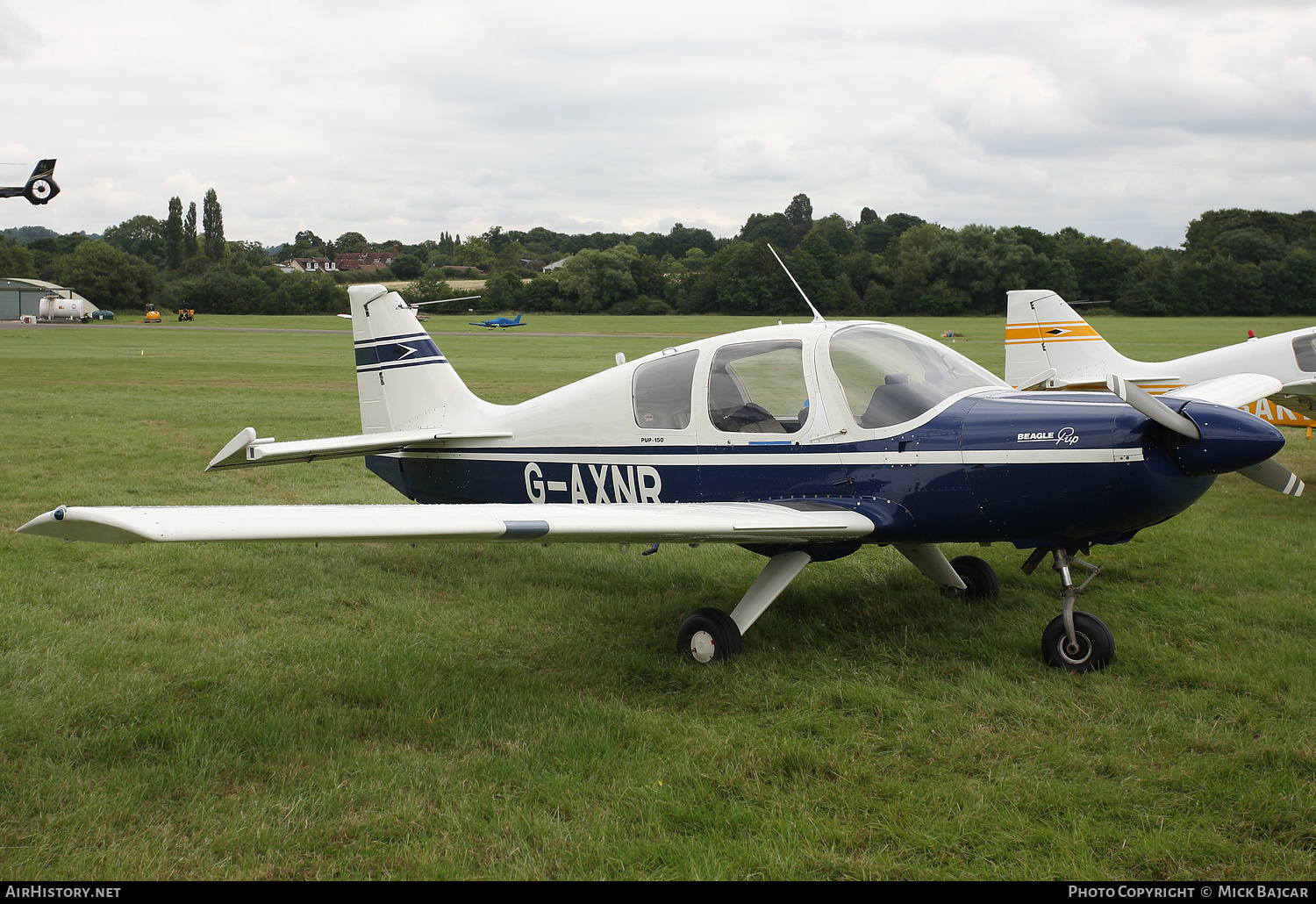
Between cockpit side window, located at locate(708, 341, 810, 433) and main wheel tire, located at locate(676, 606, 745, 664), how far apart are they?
1175 millimetres

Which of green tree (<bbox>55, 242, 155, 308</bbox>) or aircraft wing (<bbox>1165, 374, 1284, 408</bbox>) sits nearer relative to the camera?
aircraft wing (<bbox>1165, 374, 1284, 408</bbox>)

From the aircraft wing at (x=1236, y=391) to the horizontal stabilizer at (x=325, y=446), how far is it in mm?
5165

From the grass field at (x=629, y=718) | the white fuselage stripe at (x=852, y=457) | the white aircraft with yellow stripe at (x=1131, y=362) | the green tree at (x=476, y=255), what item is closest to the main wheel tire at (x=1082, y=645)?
the grass field at (x=629, y=718)

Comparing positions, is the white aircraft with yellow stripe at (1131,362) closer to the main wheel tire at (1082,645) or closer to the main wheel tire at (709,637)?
the main wheel tire at (1082,645)

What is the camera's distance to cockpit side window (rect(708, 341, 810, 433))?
5.54 metres

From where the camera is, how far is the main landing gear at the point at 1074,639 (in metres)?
4.94

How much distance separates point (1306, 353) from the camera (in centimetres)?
1088

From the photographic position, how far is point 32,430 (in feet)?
46.7

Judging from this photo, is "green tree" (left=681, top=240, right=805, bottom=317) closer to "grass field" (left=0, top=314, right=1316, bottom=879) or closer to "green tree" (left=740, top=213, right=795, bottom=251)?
"green tree" (left=740, top=213, right=795, bottom=251)

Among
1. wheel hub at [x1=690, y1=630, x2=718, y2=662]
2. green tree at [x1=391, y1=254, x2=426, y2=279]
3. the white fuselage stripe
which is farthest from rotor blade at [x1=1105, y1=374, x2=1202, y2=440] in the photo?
green tree at [x1=391, y1=254, x2=426, y2=279]

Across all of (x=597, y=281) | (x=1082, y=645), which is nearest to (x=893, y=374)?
(x=1082, y=645)

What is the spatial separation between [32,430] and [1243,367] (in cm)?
1738

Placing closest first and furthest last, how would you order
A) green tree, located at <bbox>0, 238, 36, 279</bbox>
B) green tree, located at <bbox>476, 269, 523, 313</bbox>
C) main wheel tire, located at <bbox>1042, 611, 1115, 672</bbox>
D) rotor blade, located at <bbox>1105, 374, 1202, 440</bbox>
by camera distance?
rotor blade, located at <bbox>1105, 374, 1202, 440</bbox>, main wheel tire, located at <bbox>1042, 611, 1115, 672</bbox>, green tree, located at <bbox>476, 269, 523, 313</bbox>, green tree, located at <bbox>0, 238, 36, 279</bbox>

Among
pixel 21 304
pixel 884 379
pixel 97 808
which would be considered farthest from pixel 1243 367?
pixel 21 304
